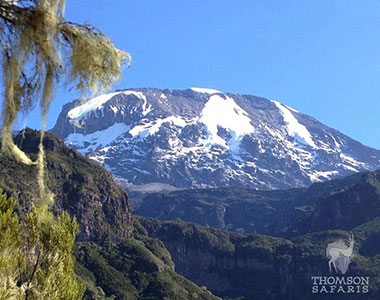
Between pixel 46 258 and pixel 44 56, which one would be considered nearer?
pixel 44 56

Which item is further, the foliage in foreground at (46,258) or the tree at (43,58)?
the foliage in foreground at (46,258)

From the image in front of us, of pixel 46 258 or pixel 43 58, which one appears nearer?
pixel 43 58

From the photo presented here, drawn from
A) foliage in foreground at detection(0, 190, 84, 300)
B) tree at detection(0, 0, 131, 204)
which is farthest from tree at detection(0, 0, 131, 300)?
foliage in foreground at detection(0, 190, 84, 300)

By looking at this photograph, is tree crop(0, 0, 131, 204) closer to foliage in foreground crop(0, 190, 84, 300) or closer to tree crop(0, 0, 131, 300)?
tree crop(0, 0, 131, 300)

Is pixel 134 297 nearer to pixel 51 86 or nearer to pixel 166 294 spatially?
pixel 166 294

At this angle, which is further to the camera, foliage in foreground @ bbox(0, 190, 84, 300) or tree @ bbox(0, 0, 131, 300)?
foliage in foreground @ bbox(0, 190, 84, 300)

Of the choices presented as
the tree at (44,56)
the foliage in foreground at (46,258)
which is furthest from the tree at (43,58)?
the foliage in foreground at (46,258)

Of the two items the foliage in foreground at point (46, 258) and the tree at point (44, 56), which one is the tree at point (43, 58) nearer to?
the tree at point (44, 56)

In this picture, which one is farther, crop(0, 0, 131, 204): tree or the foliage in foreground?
the foliage in foreground

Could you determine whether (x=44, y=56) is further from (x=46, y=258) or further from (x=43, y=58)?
(x=46, y=258)

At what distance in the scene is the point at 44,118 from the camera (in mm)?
7516

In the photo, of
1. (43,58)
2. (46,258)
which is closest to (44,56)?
(43,58)

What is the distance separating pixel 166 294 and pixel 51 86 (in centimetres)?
19840

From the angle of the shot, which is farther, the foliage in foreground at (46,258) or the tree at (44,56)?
the foliage in foreground at (46,258)
